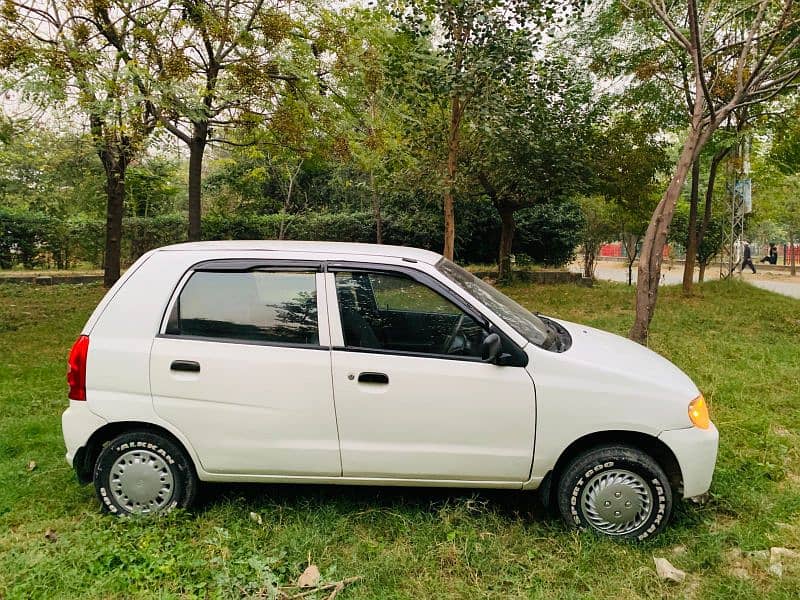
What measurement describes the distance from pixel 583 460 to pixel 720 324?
312 inches

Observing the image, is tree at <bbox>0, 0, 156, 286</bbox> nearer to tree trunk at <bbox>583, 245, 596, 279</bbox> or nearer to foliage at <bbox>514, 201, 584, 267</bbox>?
foliage at <bbox>514, 201, 584, 267</bbox>

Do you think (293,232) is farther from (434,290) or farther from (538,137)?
(434,290)

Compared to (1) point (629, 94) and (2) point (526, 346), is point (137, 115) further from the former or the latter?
(1) point (629, 94)

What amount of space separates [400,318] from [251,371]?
92 centimetres

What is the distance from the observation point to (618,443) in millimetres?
3141

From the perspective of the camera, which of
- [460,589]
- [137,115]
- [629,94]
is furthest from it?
[629,94]

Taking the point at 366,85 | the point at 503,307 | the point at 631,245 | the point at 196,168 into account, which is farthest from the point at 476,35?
the point at 631,245

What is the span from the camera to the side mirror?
2920mm

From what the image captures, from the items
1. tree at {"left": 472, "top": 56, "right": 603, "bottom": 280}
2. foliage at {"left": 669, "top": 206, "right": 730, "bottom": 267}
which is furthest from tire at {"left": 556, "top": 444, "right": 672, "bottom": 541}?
foliage at {"left": 669, "top": 206, "right": 730, "bottom": 267}

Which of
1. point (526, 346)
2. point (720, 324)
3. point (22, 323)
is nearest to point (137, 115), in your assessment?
point (22, 323)

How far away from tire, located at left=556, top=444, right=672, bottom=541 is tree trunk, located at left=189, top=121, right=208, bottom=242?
847cm

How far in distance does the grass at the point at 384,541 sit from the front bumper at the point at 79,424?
47 centimetres

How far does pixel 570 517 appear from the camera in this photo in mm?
3125

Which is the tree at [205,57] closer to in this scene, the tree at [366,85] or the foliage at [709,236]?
the tree at [366,85]
